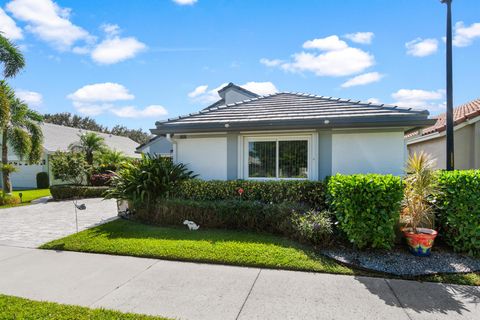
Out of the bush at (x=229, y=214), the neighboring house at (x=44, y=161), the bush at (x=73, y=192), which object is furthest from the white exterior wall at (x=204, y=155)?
the neighboring house at (x=44, y=161)

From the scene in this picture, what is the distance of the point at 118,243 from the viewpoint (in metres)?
6.10

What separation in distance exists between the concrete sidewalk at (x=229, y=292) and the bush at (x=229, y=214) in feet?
6.93

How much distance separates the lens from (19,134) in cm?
1421

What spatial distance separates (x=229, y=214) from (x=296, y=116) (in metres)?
3.87

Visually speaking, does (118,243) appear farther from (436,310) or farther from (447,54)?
(447,54)

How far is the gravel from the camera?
4.53 meters

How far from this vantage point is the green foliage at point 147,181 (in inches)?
324

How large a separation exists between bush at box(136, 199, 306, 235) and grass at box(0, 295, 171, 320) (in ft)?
13.2

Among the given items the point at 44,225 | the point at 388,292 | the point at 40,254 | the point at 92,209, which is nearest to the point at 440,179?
the point at 388,292

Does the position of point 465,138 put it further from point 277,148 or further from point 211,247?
point 211,247

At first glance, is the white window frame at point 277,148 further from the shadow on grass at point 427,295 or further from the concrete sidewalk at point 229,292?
the shadow on grass at point 427,295

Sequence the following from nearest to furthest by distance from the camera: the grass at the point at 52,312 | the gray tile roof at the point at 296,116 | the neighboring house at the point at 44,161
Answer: the grass at the point at 52,312 → the gray tile roof at the point at 296,116 → the neighboring house at the point at 44,161

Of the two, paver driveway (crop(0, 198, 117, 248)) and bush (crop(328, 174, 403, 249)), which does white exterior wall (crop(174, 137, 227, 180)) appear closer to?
paver driveway (crop(0, 198, 117, 248))

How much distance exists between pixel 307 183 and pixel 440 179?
3.13 m
